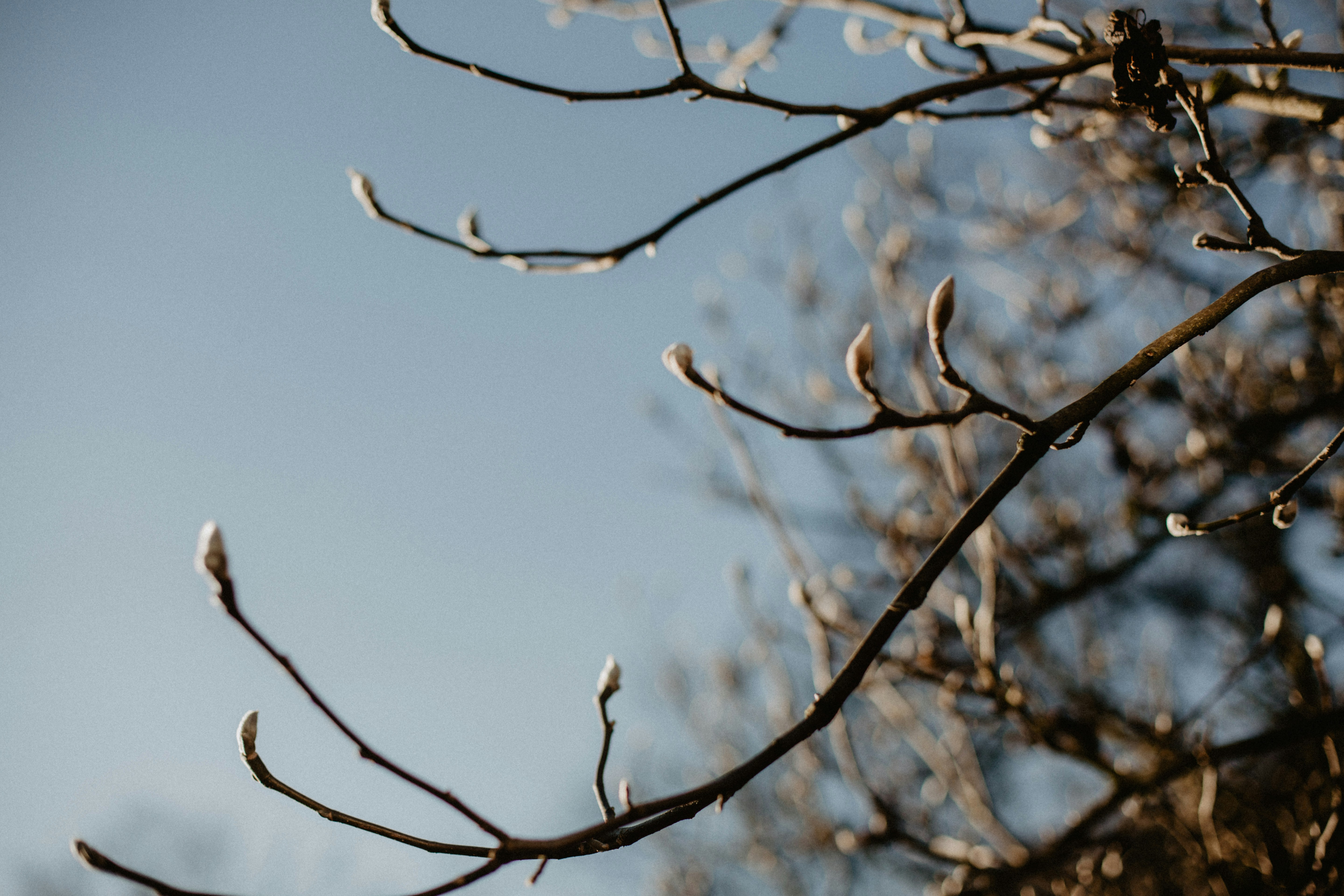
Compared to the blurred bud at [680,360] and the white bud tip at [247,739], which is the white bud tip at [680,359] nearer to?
the blurred bud at [680,360]

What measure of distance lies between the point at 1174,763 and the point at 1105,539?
3167mm

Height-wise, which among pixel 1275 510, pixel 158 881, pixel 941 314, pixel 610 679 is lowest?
pixel 158 881

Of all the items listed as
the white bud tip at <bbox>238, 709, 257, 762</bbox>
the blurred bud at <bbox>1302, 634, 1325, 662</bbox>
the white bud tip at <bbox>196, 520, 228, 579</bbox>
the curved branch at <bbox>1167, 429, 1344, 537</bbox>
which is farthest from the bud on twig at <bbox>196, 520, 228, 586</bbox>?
the blurred bud at <bbox>1302, 634, 1325, 662</bbox>

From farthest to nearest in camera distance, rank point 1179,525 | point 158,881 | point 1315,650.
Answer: point 1315,650 < point 1179,525 < point 158,881

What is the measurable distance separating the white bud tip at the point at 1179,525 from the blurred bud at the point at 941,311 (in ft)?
1.89

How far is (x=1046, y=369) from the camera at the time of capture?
4309mm

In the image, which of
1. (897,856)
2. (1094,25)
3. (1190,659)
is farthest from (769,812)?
(1094,25)

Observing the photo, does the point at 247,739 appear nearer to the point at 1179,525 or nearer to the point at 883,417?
the point at 883,417

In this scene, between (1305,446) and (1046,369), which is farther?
(1046,369)

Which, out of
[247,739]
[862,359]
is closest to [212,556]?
[247,739]

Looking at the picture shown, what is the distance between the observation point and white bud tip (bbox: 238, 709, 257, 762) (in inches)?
37.4

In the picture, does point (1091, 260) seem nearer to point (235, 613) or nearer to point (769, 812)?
point (235, 613)

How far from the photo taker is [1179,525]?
1240mm

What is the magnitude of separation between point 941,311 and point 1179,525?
24.8 inches
